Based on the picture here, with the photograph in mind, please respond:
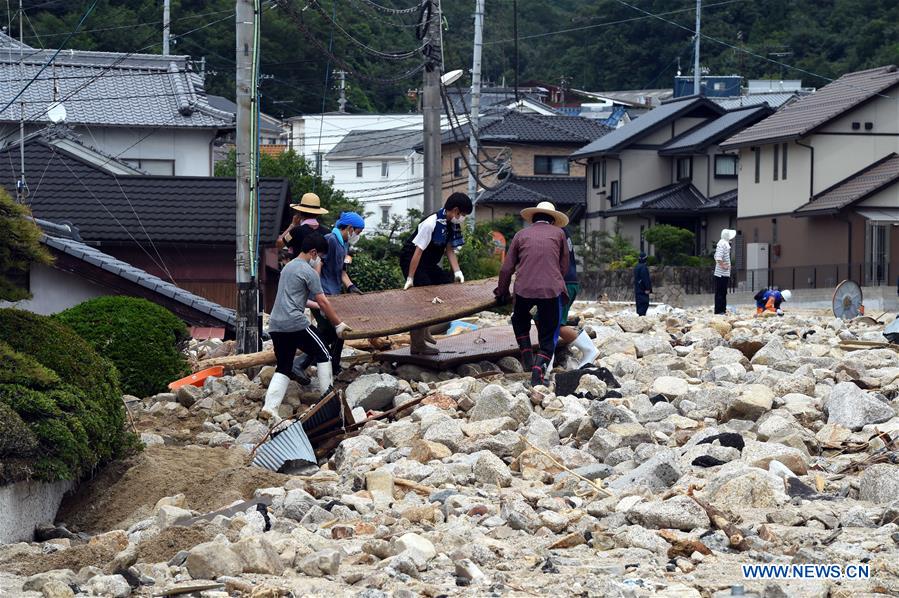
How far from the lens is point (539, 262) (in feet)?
39.1

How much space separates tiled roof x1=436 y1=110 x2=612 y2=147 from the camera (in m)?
58.2

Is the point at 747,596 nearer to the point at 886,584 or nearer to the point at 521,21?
the point at 886,584

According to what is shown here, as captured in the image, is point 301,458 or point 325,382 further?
point 325,382

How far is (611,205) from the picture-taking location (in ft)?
180

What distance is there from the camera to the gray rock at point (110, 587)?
6375 millimetres

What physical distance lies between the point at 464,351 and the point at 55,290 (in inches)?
229

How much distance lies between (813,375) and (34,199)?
14472 millimetres

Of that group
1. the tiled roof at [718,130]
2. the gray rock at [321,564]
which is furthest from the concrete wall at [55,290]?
the tiled roof at [718,130]

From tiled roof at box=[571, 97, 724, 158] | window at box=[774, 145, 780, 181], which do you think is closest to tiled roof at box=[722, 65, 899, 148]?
window at box=[774, 145, 780, 181]

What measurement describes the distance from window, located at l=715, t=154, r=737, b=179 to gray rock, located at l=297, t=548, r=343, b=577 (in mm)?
46032

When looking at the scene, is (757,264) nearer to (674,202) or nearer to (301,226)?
(674,202)

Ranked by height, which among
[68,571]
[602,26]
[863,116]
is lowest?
[68,571]

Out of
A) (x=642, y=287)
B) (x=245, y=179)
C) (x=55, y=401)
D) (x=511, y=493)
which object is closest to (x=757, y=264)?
(x=642, y=287)

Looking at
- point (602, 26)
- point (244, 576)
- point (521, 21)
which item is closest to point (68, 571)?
point (244, 576)
